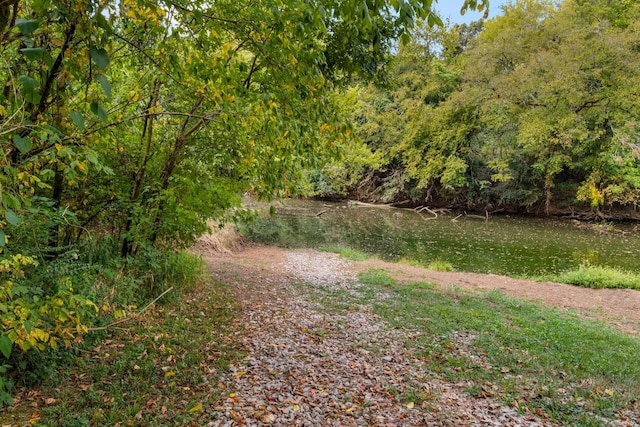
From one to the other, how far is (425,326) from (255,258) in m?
7.98

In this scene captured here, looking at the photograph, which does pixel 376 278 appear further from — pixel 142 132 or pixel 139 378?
pixel 139 378

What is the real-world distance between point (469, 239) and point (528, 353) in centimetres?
1504

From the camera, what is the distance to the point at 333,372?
4707 millimetres


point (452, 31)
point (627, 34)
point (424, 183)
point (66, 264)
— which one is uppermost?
point (452, 31)

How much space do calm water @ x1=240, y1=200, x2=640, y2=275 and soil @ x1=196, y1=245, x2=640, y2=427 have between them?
5.22 meters

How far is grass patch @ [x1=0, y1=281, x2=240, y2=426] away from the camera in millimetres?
3561

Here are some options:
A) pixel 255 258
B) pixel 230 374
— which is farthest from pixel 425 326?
pixel 255 258

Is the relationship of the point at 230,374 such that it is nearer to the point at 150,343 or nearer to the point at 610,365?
the point at 150,343

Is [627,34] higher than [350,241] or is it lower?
higher

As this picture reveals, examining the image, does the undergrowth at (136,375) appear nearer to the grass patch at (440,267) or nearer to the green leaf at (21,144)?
the green leaf at (21,144)

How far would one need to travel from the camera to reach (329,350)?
5.32 m

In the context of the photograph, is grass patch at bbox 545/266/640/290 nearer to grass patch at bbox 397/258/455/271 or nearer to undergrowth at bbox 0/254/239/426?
grass patch at bbox 397/258/455/271

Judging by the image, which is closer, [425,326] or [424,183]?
[425,326]

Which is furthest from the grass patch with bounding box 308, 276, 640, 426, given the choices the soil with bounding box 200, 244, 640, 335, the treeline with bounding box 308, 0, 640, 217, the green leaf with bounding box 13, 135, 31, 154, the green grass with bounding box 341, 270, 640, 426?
the treeline with bounding box 308, 0, 640, 217
